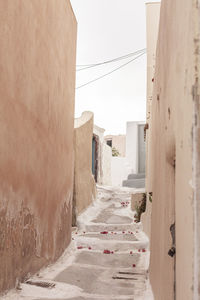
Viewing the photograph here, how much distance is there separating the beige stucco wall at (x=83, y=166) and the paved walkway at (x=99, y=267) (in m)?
0.42

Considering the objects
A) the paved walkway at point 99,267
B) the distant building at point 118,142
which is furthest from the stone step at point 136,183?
the distant building at point 118,142

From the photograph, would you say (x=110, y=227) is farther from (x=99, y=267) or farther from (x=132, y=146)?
(x=132, y=146)

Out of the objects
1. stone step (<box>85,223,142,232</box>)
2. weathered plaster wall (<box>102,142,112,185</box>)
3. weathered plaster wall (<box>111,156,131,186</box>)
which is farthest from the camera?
weathered plaster wall (<box>111,156,131,186</box>)

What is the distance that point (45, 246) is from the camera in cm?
481

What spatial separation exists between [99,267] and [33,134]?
255 cm

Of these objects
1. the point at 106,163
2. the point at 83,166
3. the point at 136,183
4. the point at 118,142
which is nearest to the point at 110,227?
the point at 83,166

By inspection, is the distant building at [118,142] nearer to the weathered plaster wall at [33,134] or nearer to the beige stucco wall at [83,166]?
the beige stucco wall at [83,166]

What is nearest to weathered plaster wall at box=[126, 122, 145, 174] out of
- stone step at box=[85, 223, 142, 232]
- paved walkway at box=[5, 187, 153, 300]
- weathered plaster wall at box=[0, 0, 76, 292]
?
paved walkway at box=[5, 187, 153, 300]

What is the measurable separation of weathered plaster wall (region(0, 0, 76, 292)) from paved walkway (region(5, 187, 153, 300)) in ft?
0.91

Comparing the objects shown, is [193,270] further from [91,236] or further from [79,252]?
[91,236]

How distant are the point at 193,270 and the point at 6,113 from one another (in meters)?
2.72

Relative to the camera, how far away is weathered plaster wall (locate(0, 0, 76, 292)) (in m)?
3.47

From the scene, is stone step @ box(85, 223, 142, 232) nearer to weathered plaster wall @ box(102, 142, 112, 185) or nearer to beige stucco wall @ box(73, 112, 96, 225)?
beige stucco wall @ box(73, 112, 96, 225)

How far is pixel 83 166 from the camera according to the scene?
9.59 m
